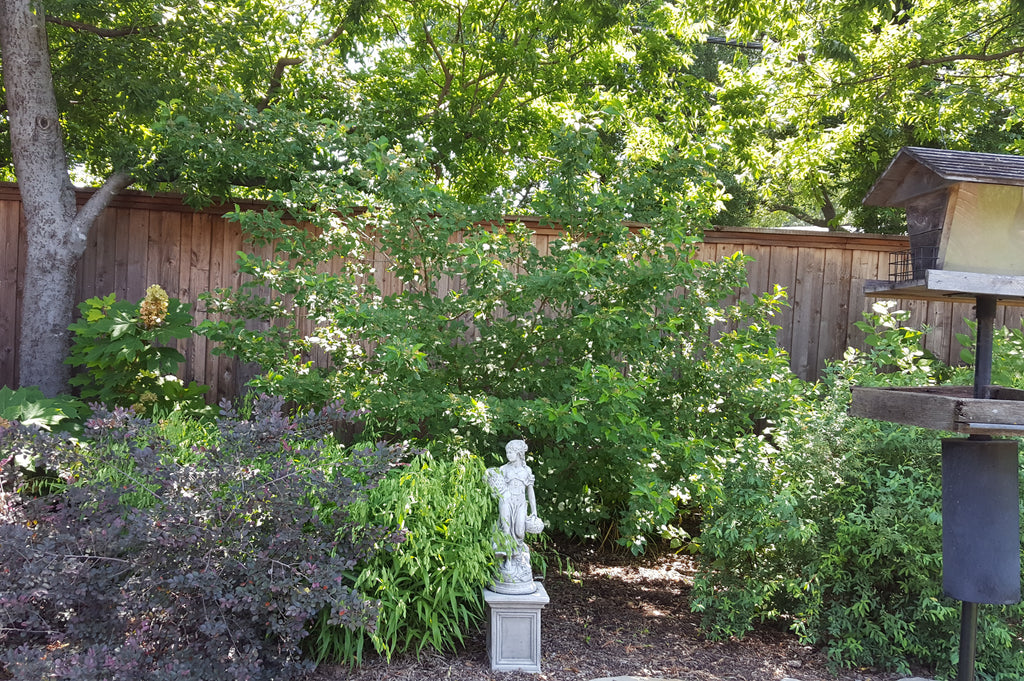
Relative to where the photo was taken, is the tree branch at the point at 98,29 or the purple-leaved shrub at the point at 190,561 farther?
the tree branch at the point at 98,29

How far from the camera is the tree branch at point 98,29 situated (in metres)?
5.45

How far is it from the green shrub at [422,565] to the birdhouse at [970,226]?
2195 mm

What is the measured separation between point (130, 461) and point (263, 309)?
1.16 meters

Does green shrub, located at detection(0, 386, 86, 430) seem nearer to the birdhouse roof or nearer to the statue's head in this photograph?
the statue's head

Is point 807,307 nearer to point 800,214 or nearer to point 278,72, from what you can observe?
point 278,72

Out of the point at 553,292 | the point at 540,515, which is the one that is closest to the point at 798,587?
the point at 540,515

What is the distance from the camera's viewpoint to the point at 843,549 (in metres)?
3.75

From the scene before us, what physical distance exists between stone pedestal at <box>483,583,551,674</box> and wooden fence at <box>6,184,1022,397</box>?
3.18 m

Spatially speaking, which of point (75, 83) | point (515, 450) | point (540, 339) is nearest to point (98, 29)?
point (75, 83)

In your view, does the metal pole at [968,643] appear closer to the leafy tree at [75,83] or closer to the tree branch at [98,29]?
the leafy tree at [75,83]

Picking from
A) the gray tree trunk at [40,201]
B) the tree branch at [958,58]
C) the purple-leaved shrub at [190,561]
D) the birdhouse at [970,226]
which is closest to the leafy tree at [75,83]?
the gray tree trunk at [40,201]

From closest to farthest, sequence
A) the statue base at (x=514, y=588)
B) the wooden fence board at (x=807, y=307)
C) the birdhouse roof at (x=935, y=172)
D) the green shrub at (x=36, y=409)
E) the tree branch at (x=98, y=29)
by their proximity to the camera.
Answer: the birdhouse roof at (x=935, y=172) < the statue base at (x=514, y=588) < the green shrub at (x=36, y=409) < the tree branch at (x=98, y=29) < the wooden fence board at (x=807, y=307)

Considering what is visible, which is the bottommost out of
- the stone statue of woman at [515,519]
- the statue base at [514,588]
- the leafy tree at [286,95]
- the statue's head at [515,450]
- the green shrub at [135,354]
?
the statue base at [514,588]

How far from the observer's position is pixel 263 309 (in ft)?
14.8
